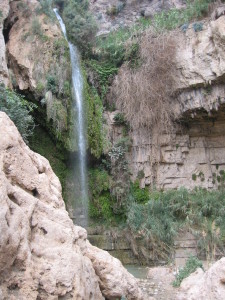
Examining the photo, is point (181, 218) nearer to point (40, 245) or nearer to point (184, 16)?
point (184, 16)

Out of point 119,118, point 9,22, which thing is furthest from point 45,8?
point 119,118

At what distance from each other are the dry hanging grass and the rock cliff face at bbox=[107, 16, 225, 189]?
277 mm

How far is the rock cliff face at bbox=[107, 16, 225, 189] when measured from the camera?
469 inches

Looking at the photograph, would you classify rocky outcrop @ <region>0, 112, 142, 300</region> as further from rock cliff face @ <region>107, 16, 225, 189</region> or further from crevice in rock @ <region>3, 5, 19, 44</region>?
crevice in rock @ <region>3, 5, 19, 44</region>

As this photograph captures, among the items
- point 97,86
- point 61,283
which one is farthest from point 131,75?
point 61,283

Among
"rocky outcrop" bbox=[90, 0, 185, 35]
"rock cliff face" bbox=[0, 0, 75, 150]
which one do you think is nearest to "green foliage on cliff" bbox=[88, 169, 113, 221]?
"rock cliff face" bbox=[0, 0, 75, 150]

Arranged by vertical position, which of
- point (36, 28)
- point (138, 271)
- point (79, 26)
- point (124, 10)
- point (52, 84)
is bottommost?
point (138, 271)

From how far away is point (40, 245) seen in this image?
3.49m

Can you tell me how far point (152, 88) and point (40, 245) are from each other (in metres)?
10.2

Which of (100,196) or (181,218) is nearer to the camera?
(181,218)

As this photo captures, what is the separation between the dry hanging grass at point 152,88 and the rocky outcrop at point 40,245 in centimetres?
862

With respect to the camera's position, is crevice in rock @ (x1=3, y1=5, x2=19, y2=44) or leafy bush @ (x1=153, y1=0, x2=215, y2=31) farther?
leafy bush @ (x1=153, y1=0, x2=215, y2=31)

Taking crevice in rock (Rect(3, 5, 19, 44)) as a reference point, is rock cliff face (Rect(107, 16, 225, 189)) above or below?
below

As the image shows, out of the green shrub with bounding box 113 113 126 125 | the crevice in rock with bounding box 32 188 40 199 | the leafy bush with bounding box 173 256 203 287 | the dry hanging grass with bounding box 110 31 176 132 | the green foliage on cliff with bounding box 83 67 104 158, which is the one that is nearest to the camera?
the crevice in rock with bounding box 32 188 40 199
